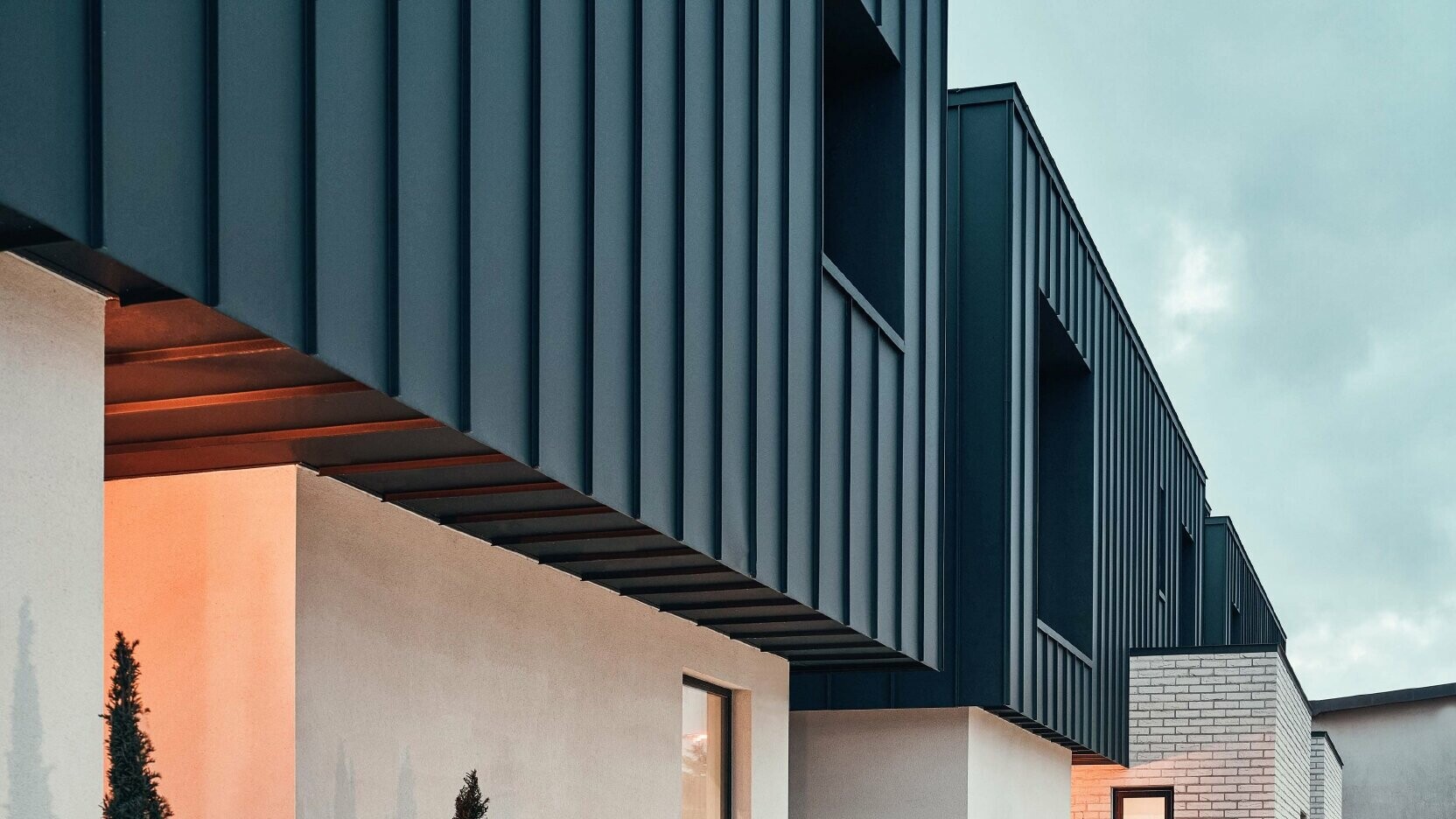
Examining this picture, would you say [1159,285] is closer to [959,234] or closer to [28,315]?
[959,234]

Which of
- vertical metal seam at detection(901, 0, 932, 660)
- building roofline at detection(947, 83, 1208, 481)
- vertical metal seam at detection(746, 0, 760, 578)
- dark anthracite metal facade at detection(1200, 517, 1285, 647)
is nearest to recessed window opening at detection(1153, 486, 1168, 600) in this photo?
dark anthracite metal facade at detection(1200, 517, 1285, 647)

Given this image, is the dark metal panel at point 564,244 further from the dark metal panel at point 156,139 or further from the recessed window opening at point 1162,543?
the recessed window opening at point 1162,543

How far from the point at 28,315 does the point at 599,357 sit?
108 inches

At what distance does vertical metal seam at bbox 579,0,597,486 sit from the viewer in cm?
634

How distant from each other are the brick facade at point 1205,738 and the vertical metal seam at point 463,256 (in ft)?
50.7

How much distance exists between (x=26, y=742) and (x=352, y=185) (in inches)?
69.2

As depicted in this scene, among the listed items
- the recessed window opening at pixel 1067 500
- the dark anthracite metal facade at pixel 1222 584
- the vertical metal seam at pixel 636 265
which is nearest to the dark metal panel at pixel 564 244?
the vertical metal seam at pixel 636 265

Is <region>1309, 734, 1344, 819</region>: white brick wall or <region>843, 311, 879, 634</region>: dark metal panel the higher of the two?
<region>843, 311, 879, 634</region>: dark metal panel

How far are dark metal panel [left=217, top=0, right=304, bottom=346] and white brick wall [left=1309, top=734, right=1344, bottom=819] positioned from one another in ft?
78.5

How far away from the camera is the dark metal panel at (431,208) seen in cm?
512

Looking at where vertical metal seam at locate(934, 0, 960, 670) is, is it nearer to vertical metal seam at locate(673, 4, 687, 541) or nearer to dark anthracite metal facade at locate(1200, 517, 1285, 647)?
vertical metal seam at locate(673, 4, 687, 541)

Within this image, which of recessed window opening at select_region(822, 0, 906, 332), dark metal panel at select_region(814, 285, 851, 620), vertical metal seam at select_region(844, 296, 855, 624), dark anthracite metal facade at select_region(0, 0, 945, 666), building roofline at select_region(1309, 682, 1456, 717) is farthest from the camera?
building roofline at select_region(1309, 682, 1456, 717)

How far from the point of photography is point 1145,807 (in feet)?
65.1

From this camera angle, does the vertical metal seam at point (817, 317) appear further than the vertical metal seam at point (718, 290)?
Yes
